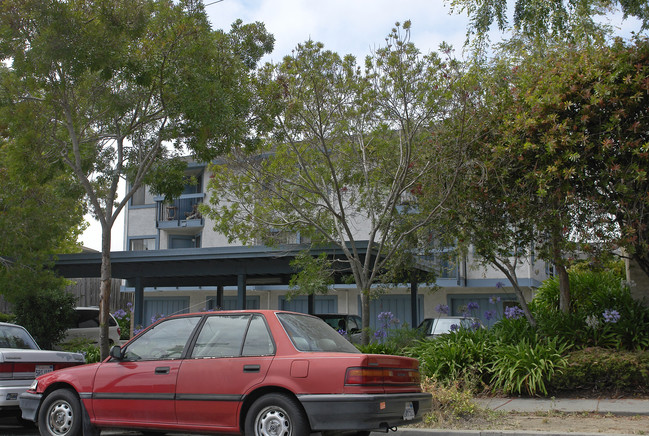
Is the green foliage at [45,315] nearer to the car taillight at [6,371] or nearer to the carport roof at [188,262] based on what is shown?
the carport roof at [188,262]

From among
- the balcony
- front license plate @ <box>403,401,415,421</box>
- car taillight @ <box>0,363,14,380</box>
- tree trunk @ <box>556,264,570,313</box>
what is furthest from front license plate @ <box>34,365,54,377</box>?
the balcony

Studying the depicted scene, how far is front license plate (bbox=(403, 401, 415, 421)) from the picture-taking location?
6.61 m

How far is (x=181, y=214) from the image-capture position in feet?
93.1

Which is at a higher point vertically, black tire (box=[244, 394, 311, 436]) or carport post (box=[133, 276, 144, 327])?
carport post (box=[133, 276, 144, 327])

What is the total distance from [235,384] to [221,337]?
2.19ft

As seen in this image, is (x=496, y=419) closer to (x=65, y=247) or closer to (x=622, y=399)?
(x=622, y=399)

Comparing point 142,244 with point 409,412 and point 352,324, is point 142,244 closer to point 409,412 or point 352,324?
point 352,324

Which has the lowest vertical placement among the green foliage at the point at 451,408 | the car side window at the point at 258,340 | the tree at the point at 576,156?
the green foliage at the point at 451,408

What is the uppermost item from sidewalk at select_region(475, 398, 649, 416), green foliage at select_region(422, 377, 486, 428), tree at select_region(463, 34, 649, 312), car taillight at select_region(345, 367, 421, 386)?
tree at select_region(463, 34, 649, 312)

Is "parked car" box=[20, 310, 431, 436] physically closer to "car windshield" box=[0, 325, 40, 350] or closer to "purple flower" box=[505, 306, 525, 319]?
"car windshield" box=[0, 325, 40, 350]

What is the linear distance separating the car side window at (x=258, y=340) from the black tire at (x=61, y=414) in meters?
2.31

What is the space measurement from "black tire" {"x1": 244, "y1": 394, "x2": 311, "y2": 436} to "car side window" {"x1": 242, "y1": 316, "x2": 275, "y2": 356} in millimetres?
490

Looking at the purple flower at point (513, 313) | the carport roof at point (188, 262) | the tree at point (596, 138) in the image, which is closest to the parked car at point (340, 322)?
the carport roof at point (188, 262)

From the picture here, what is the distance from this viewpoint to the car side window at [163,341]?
7379 millimetres
